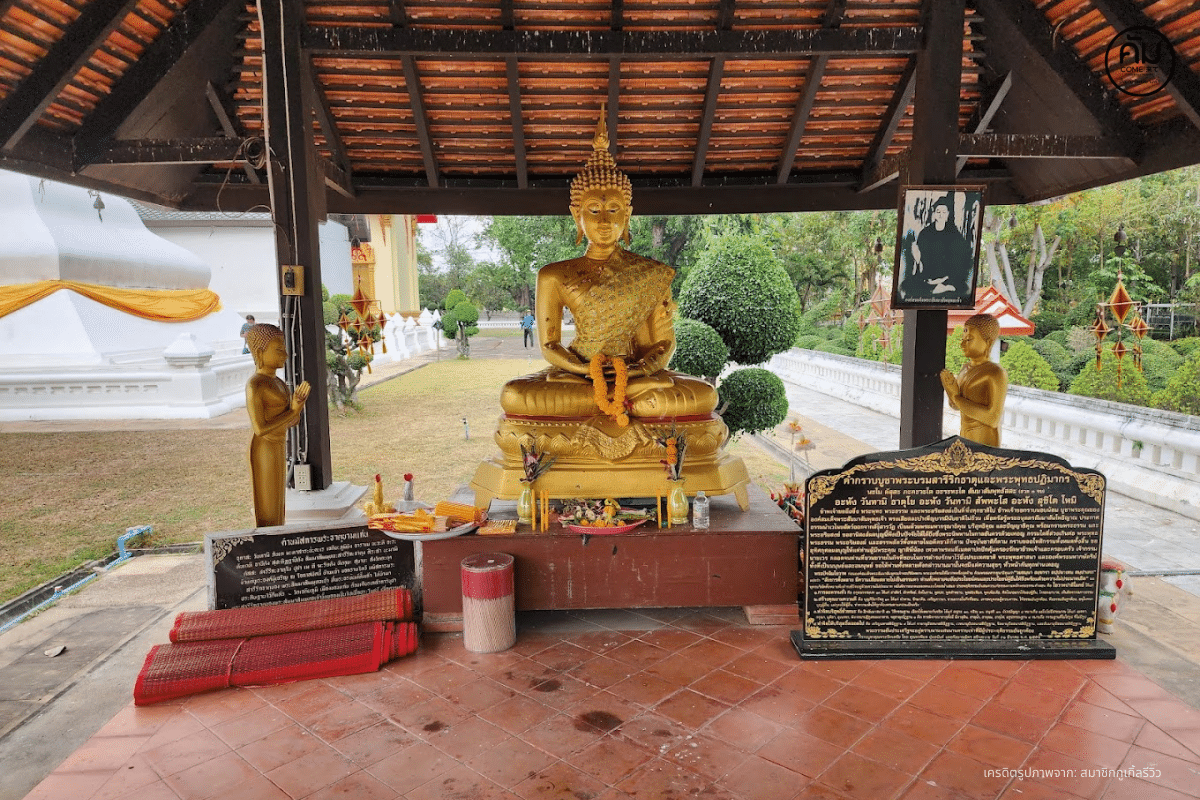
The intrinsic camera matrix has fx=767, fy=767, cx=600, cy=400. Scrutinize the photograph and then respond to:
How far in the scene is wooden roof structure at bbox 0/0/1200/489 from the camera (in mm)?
5500

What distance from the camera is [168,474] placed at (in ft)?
31.6

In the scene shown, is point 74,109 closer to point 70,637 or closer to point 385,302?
point 70,637

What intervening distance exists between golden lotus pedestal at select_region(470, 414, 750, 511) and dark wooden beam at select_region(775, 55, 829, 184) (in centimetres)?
313

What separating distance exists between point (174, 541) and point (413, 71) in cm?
467

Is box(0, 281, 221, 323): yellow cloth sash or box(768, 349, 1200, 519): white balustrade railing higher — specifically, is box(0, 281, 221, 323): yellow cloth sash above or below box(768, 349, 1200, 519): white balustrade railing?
above

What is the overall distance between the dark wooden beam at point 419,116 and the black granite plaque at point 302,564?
3.72 meters

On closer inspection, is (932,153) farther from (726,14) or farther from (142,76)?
(142,76)

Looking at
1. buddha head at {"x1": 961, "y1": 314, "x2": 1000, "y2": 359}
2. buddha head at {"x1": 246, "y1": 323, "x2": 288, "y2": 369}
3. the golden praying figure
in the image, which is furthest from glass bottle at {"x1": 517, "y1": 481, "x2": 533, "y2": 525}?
buddha head at {"x1": 961, "y1": 314, "x2": 1000, "y2": 359}

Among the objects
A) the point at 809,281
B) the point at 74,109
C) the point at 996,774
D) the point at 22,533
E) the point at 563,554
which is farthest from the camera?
the point at 809,281

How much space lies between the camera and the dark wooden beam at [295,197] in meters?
5.54

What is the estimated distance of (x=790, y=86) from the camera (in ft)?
21.8

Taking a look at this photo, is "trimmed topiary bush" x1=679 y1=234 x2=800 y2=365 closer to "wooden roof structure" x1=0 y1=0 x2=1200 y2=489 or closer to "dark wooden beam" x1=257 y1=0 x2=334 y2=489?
"wooden roof structure" x1=0 y1=0 x2=1200 y2=489

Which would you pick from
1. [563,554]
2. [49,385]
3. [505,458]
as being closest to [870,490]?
[563,554]

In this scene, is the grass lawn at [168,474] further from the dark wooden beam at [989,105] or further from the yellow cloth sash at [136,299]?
the dark wooden beam at [989,105]
